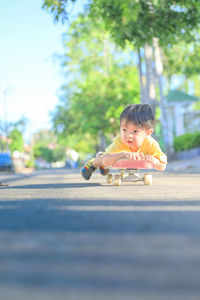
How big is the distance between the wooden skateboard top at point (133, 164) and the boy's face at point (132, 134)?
0.90ft

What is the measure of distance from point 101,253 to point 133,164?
475 cm

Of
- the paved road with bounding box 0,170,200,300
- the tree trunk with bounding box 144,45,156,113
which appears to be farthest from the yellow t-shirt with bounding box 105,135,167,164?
the tree trunk with bounding box 144,45,156,113

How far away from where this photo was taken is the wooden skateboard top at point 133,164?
273 inches

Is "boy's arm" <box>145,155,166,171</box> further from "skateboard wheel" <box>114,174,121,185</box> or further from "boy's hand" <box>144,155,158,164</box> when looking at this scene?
"skateboard wheel" <box>114,174,121,185</box>

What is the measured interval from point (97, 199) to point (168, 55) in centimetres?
2715

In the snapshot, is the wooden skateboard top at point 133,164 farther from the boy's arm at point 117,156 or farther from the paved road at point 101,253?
the paved road at point 101,253

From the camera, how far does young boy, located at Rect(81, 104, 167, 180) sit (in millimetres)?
6961

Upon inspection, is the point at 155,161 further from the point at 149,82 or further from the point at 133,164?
the point at 149,82

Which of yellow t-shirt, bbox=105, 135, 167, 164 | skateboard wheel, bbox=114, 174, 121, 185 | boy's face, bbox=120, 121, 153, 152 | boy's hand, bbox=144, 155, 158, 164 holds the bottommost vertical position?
skateboard wheel, bbox=114, 174, 121, 185

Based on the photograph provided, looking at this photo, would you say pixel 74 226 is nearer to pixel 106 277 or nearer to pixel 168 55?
pixel 106 277

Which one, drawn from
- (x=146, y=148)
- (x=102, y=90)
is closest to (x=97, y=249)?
(x=146, y=148)

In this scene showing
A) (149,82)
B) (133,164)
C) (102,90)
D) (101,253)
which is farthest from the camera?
(102,90)

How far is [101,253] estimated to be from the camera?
2.28 metres

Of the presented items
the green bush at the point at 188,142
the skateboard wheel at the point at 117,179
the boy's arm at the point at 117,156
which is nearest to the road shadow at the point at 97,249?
the boy's arm at the point at 117,156
